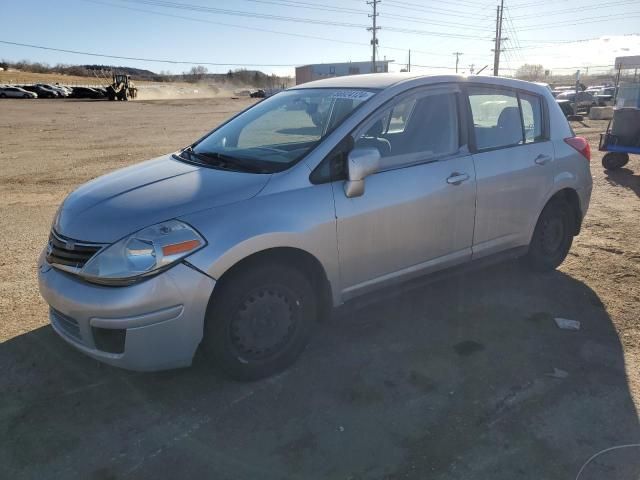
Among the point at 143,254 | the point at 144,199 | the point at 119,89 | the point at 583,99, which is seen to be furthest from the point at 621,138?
the point at 119,89

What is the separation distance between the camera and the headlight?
2.74 meters

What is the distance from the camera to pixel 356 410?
297 centimetres

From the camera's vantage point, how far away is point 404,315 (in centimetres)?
416

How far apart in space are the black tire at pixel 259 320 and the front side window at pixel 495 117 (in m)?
1.99

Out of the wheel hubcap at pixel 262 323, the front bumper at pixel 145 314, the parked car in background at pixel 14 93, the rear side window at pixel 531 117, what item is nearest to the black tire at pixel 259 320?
the wheel hubcap at pixel 262 323

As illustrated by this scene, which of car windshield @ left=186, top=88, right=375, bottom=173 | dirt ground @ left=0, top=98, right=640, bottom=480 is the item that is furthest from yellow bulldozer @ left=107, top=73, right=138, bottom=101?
car windshield @ left=186, top=88, right=375, bottom=173

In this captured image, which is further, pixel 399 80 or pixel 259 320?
pixel 399 80

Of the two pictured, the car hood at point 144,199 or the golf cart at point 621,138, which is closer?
the car hood at point 144,199

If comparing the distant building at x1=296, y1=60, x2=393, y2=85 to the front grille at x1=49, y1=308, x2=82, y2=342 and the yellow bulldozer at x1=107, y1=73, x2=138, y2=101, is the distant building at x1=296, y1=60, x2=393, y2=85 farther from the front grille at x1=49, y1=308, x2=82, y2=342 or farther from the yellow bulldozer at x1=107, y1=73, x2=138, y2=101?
the front grille at x1=49, y1=308, x2=82, y2=342

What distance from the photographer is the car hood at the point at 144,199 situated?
9.52 ft

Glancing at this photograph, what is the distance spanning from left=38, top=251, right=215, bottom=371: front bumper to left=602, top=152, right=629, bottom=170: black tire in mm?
10515

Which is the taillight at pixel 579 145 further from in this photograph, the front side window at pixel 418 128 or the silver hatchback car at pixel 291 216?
the front side window at pixel 418 128

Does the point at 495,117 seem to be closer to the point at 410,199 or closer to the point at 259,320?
the point at 410,199

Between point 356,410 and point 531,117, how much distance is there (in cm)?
314
